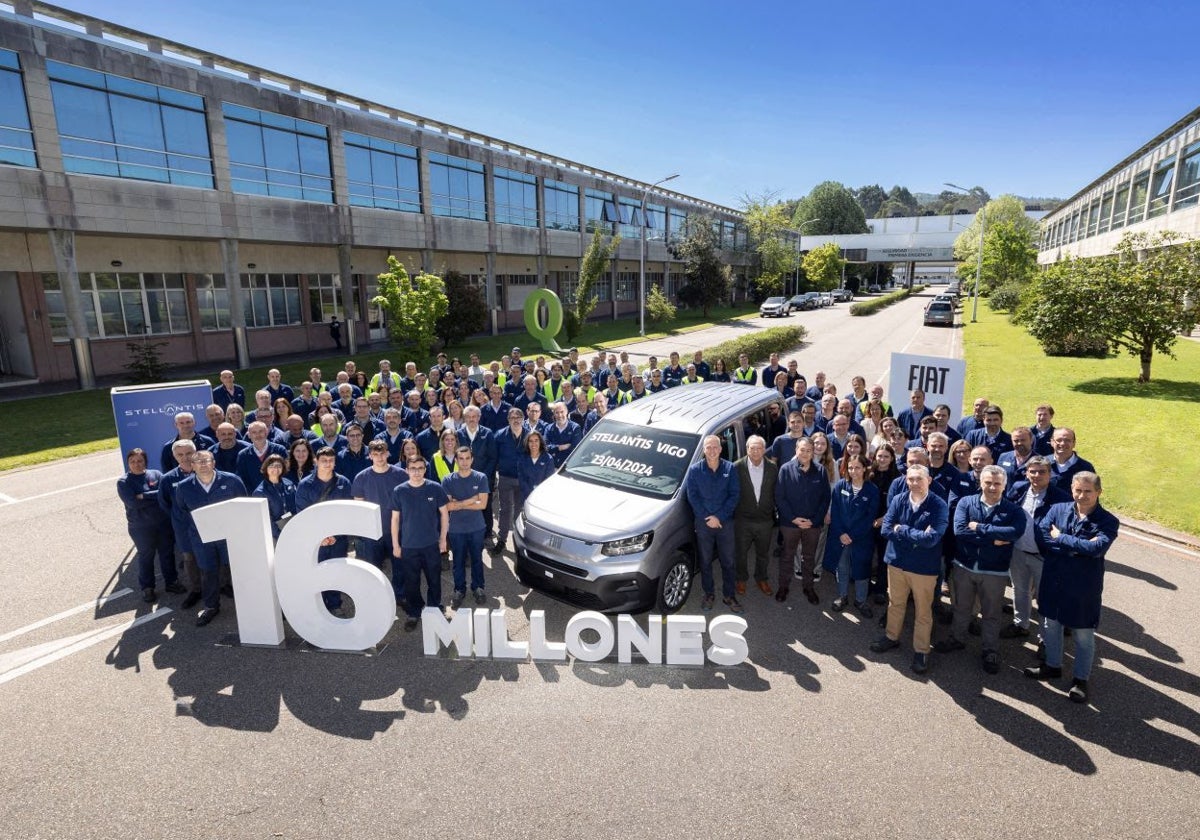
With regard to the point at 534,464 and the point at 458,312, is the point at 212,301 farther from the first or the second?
the point at 534,464

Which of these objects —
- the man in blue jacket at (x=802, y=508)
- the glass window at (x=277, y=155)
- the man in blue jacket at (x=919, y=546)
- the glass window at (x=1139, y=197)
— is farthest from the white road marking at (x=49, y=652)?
the glass window at (x=1139, y=197)

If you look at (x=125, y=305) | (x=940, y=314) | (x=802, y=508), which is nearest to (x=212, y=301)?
(x=125, y=305)

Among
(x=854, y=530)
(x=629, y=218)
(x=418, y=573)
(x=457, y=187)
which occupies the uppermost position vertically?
(x=629, y=218)

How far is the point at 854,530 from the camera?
6.63 metres

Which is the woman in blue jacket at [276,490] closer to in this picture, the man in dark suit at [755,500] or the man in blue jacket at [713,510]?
the man in blue jacket at [713,510]

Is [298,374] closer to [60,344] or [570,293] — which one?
[60,344]

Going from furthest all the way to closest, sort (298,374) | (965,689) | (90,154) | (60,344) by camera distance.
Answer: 1. (298,374)
2. (60,344)
3. (90,154)
4. (965,689)

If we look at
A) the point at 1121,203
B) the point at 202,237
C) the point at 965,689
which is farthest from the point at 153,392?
the point at 1121,203

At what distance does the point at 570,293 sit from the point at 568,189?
7.41 meters

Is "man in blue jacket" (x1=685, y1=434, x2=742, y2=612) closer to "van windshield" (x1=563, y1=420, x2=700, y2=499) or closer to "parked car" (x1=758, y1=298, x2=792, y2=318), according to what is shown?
"van windshield" (x1=563, y1=420, x2=700, y2=499)

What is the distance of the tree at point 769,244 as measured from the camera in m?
66.6

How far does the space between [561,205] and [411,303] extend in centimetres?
2295

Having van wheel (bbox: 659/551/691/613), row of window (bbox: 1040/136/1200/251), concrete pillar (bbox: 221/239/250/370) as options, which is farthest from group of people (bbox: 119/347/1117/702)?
row of window (bbox: 1040/136/1200/251)

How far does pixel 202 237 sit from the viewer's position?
21781mm
